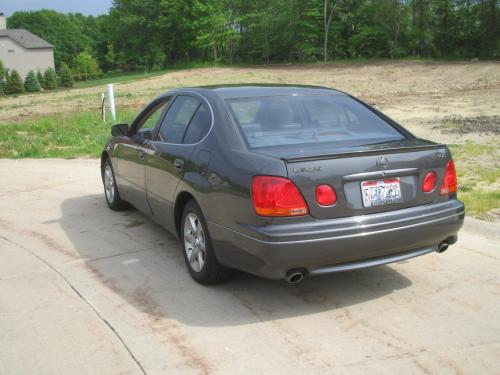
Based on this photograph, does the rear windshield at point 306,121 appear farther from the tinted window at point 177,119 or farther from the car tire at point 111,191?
the car tire at point 111,191

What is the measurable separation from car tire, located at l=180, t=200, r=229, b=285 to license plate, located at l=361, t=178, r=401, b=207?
1.21m

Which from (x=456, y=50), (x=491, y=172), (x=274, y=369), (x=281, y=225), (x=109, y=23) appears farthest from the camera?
(x=109, y=23)

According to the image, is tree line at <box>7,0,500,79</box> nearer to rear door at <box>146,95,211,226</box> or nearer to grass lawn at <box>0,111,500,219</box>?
grass lawn at <box>0,111,500,219</box>

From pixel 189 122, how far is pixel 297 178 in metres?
1.59

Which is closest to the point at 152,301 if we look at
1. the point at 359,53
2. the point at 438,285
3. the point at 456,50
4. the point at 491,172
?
the point at 438,285

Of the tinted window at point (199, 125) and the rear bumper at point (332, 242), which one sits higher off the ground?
the tinted window at point (199, 125)

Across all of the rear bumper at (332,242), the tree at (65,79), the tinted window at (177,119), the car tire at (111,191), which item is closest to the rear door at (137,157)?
the tinted window at (177,119)

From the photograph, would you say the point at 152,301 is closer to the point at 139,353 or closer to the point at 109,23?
the point at 139,353

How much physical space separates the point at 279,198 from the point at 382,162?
784 millimetres

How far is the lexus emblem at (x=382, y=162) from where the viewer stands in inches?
156

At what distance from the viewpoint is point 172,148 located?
5.05 m

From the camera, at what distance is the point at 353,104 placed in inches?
201

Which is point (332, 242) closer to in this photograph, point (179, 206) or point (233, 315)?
point (233, 315)

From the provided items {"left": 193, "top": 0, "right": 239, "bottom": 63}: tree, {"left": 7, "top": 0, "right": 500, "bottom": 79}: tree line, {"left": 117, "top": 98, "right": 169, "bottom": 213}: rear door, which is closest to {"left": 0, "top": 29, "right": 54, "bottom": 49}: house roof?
{"left": 7, "top": 0, "right": 500, "bottom": 79}: tree line
